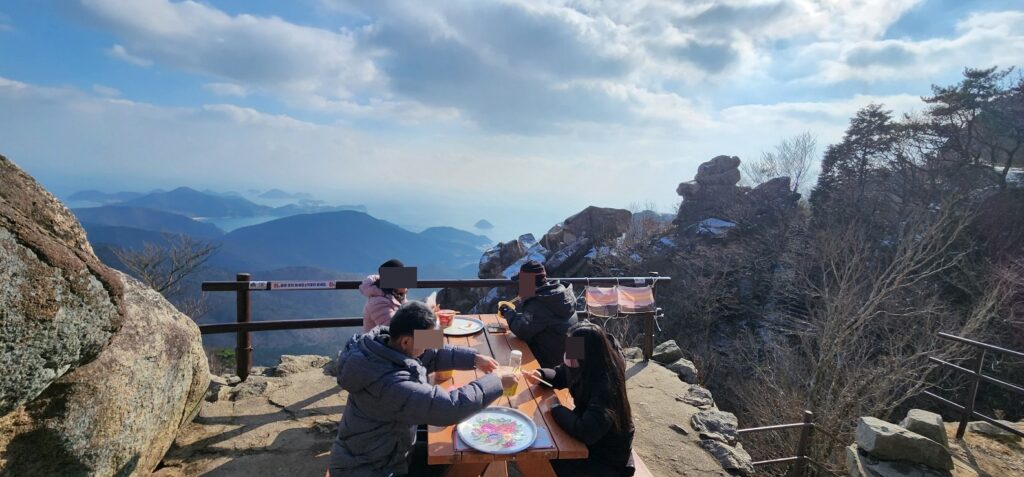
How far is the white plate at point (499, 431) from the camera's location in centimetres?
Answer: 256

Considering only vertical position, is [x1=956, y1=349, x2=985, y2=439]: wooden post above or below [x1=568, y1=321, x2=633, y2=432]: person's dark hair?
below

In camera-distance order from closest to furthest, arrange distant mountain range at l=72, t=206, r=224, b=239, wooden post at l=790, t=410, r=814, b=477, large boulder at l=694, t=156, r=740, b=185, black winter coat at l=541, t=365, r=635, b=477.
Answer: black winter coat at l=541, t=365, r=635, b=477
wooden post at l=790, t=410, r=814, b=477
large boulder at l=694, t=156, r=740, b=185
distant mountain range at l=72, t=206, r=224, b=239

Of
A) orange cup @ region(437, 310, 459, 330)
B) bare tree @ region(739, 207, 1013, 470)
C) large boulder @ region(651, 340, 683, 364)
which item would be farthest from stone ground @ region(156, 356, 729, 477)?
bare tree @ region(739, 207, 1013, 470)

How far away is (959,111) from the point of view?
78.4 ft

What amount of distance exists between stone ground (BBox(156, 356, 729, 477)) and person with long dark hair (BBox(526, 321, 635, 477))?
1578 mm

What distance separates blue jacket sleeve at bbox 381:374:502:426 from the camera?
2.50 metres

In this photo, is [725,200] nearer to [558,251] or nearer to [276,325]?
[558,251]

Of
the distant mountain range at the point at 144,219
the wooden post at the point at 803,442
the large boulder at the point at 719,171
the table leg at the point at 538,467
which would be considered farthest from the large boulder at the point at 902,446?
the distant mountain range at the point at 144,219

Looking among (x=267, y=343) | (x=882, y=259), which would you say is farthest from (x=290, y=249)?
(x=882, y=259)

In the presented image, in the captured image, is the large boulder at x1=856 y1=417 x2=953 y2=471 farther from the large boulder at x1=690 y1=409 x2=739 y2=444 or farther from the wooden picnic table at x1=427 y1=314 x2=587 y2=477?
the wooden picnic table at x1=427 y1=314 x2=587 y2=477

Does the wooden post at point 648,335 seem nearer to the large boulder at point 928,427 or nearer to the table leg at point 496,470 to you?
the large boulder at point 928,427

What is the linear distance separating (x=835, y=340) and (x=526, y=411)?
14.5 metres

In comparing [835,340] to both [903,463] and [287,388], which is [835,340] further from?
[287,388]

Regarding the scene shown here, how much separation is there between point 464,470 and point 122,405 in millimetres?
2031
